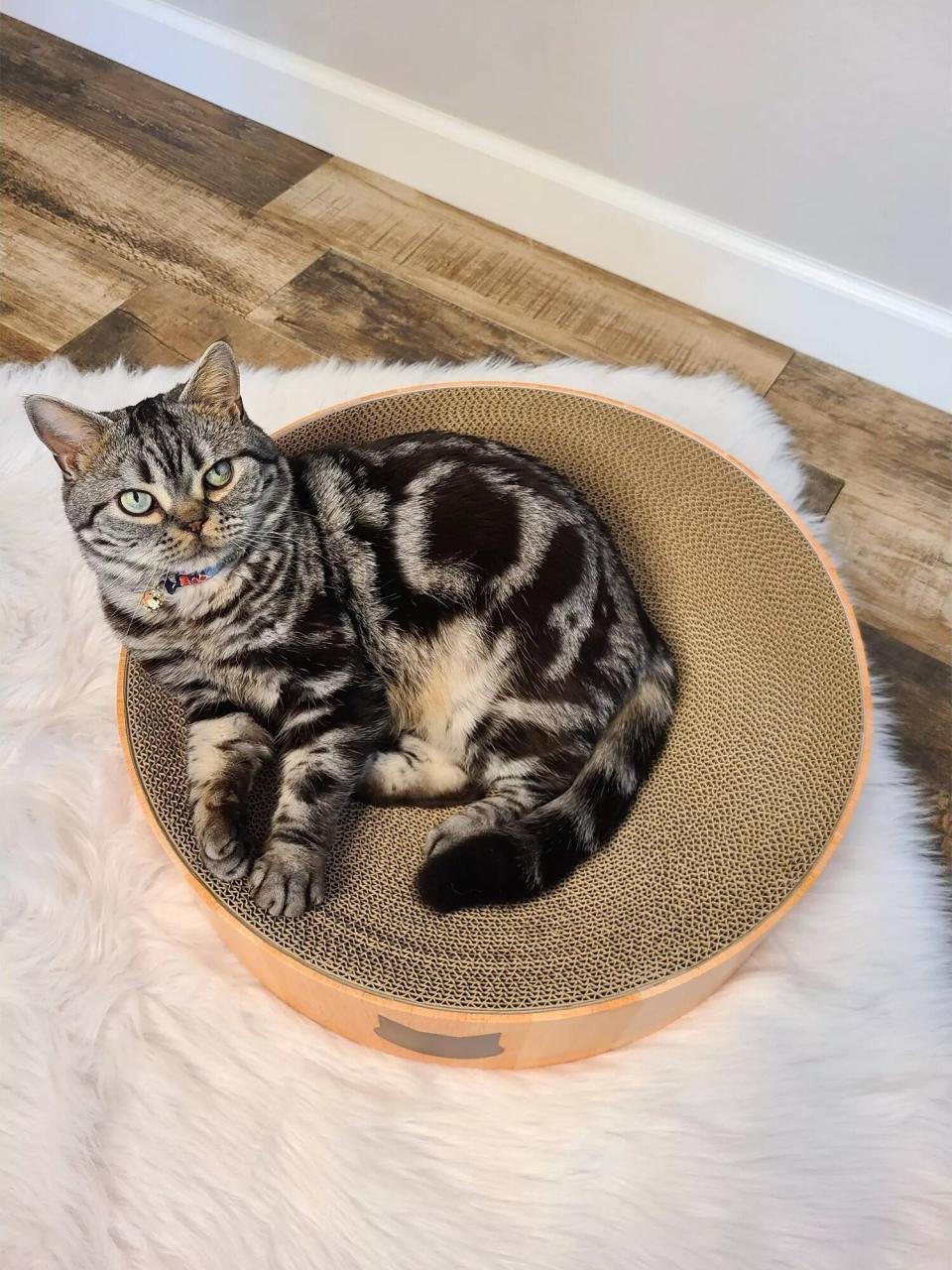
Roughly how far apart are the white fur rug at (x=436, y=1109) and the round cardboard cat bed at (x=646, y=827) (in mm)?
75

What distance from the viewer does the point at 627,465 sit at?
1.45 metres

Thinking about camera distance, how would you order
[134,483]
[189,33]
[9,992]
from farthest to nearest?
[189,33] → [9,992] → [134,483]

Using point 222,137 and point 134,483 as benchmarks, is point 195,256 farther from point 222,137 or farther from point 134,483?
point 134,483

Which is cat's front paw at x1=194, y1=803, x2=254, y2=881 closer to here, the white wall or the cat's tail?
the cat's tail

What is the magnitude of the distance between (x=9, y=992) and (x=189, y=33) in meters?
2.22

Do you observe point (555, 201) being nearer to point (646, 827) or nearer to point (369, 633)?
point (369, 633)

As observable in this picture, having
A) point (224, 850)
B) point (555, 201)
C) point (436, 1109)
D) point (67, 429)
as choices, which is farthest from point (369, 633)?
point (555, 201)

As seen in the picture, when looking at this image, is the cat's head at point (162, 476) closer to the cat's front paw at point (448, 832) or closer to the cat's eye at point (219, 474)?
the cat's eye at point (219, 474)

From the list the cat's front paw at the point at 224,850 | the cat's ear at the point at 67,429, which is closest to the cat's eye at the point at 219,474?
the cat's ear at the point at 67,429

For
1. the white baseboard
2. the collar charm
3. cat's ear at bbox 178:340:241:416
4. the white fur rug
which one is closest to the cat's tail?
the white fur rug

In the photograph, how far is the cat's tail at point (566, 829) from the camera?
106 cm

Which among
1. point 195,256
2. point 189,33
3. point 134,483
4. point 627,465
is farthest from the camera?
point 189,33

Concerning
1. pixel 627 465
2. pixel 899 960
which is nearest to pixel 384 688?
pixel 627 465

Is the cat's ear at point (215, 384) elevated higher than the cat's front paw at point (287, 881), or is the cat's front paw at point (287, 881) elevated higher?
the cat's ear at point (215, 384)
